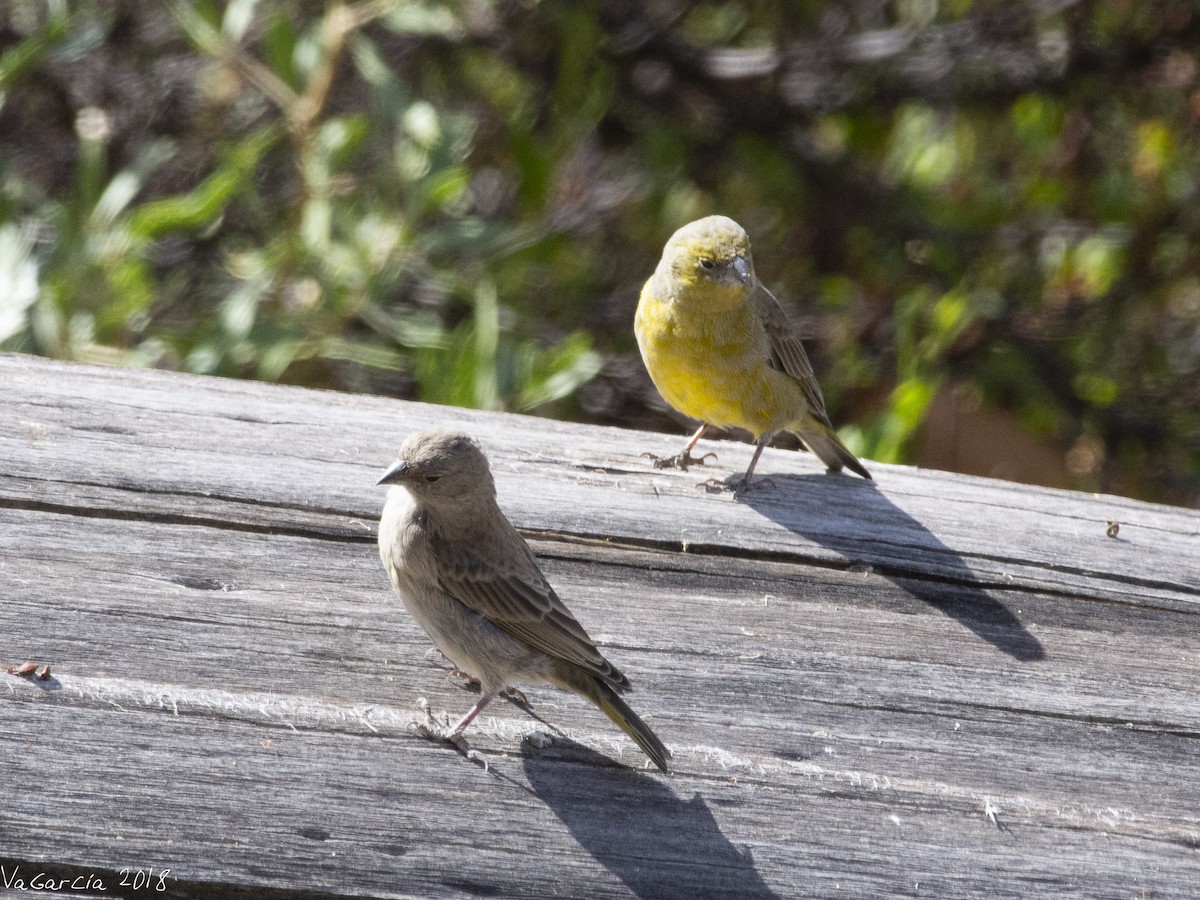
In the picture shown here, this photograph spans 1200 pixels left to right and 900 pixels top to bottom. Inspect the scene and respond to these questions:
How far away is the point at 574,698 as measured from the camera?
3.03 m

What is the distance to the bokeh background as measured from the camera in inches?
262

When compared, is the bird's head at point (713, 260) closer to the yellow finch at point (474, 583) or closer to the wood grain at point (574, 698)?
the wood grain at point (574, 698)

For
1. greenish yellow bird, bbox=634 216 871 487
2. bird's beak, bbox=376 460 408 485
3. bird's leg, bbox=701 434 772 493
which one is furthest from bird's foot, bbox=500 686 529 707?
greenish yellow bird, bbox=634 216 871 487

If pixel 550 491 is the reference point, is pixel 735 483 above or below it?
below

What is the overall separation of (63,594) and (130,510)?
32 centimetres

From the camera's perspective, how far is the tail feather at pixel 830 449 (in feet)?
13.1

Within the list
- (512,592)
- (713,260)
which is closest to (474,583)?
(512,592)

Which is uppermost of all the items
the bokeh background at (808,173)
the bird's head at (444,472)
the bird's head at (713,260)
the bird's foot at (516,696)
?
the bird's head at (444,472)

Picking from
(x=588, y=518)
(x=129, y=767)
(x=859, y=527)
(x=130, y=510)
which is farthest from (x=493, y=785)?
(x=859, y=527)

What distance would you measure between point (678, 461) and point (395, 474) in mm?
1049

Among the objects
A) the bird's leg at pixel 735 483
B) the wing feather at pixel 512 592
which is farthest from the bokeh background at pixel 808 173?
the wing feather at pixel 512 592

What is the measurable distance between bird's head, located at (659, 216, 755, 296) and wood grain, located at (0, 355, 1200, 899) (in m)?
0.87

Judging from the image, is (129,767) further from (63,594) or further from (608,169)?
(608,169)

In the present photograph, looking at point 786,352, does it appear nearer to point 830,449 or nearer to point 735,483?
point 830,449
